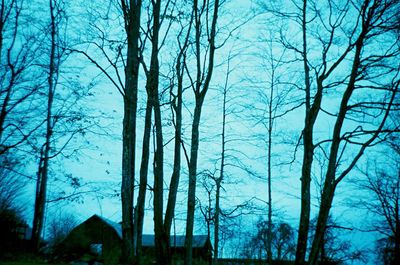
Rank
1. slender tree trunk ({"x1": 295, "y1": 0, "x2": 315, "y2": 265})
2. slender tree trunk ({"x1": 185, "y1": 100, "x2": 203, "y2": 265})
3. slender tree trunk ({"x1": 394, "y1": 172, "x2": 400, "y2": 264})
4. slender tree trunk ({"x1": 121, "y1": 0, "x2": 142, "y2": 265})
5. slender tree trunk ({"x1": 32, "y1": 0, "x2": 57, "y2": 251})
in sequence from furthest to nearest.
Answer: slender tree trunk ({"x1": 394, "y1": 172, "x2": 400, "y2": 264}) → slender tree trunk ({"x1": 32, "y1": 0, "x2": 57, "y2": 251}) → slender tree trunk ({"x1": 185, "y1": 100, "x2": 203, "y2": 265}) → slender tree trunk ({"x1": 295, "y1": 0, "x2": 315, "y2": 265}) → slender tree trunk ({"x1": 121, "y1": 0, "x2": 142, "y2": 265})

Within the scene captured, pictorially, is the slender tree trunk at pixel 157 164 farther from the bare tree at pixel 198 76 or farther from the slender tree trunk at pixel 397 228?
the slender tree trunk at pixel 397 228

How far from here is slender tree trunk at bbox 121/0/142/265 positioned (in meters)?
7.88

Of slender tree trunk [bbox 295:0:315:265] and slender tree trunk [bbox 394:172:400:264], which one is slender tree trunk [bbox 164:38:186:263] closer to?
slender tree trunk [bbox 295:0:315:265]

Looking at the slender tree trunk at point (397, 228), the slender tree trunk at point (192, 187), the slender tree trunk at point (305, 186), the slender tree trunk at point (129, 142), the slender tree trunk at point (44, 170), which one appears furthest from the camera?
the slender tree trunk at point (397, 228)

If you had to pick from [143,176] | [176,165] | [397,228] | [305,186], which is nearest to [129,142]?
[143,176]

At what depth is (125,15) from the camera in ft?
33.8

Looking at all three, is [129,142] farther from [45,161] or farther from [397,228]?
[397,228]

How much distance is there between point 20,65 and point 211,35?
6.39m

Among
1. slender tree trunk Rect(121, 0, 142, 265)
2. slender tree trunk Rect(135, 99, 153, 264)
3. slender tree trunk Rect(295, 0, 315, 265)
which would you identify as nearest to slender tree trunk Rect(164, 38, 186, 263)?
slender tree trunk Rect(135, 99, 153, 264)

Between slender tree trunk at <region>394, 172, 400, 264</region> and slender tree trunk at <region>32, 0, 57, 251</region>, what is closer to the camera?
slender tree trunk at <region>32, 0, 57, 251</region>

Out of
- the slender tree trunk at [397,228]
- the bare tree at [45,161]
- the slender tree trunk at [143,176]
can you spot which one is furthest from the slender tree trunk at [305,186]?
the slender tree trunk at [397,228]

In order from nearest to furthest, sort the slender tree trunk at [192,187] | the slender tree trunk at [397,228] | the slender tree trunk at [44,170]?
the slender tree trunk at [192,187] < the slender tree trunk at [44,170] < the slender tree trunk at [397,228]

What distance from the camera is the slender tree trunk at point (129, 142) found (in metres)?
7.88

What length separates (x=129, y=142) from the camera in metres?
8.20
